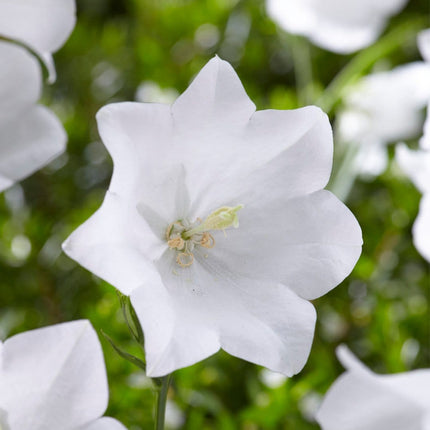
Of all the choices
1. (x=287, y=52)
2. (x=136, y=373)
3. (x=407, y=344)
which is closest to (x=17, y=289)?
(x=136, y=373)

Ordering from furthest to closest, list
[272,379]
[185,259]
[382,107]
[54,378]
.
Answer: [382,107] < [272,379] < [185,259] < [54,378]

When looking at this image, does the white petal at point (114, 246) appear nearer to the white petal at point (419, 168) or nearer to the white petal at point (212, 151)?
the white petal at point (212, 151)

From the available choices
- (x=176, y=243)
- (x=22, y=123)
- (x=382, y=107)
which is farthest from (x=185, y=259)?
(x=382, y=107)

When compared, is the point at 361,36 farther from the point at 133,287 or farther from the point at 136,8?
the point at 133,287

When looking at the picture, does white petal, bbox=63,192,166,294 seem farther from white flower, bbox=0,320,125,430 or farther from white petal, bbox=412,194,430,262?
white petal, bbox=412,194,430,262

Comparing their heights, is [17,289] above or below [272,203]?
Result: below

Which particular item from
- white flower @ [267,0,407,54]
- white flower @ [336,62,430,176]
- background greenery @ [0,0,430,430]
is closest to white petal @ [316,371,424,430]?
background greenery @ [0,0,430,430]

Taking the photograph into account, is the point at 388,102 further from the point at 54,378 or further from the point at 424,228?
the point at 54,378
